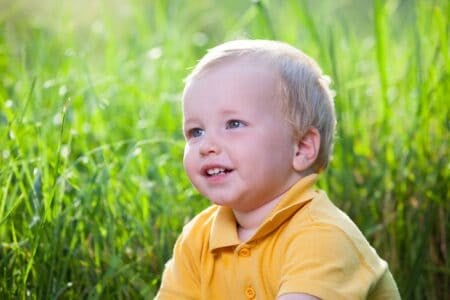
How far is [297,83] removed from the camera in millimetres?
2828

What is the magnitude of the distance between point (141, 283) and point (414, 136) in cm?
114

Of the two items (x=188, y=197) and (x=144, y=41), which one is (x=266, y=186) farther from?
(x=144, y=41)

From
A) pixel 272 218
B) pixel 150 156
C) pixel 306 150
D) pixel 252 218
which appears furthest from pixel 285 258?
pixel 150 156

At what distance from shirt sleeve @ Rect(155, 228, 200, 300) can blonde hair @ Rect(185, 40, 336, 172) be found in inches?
15.4

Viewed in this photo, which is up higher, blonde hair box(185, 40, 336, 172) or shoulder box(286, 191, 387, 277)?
blonde hair box(185, 40, 336, 172)

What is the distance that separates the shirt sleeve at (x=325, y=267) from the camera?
255cm

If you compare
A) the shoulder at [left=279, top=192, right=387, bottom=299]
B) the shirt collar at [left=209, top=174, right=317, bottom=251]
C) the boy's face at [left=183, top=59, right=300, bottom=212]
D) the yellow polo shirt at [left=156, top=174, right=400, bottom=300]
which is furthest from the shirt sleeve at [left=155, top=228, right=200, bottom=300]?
the shoulder at [left=279, top=192, right=387, bottom=299]

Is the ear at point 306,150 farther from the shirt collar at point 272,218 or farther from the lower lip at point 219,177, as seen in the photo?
the lower lip at point 219,177

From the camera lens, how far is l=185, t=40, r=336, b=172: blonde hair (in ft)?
9.25

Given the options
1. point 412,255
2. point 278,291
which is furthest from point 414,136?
point 278,291

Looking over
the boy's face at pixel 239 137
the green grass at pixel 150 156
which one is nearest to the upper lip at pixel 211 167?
the boy's face at pixel 239 137

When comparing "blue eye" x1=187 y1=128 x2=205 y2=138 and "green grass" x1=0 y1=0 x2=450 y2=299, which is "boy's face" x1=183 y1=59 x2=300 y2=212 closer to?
"blue eye" x1=187 y1=128 x2=205 y2=138

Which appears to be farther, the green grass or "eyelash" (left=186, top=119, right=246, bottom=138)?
the green grass

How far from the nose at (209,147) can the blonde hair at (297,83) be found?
0.63 feet
